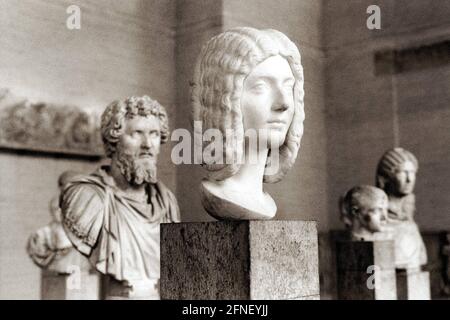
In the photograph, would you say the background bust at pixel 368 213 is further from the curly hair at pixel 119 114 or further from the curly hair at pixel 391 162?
the curly hair at pixel 119 114

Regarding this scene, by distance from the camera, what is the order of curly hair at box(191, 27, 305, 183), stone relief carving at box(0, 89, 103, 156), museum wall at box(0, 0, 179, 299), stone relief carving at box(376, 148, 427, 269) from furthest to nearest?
1. stone relief carving at box(376, 148, 427, 269)
2. museum wall at box(0, 0, 179, 299)
3. stone relief carving at box(0, 89, 103, 156)
4. curly hair at box(191, 27, 305, 183)

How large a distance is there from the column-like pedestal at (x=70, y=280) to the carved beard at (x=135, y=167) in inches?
42.3

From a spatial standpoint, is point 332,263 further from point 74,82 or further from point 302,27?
point 74,82

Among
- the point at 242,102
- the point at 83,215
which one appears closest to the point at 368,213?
the point at 83,215

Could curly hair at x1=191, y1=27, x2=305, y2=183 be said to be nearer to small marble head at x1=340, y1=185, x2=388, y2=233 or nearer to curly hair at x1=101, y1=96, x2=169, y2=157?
curly hair at x1=101, y1=96, x2=169, y2=157

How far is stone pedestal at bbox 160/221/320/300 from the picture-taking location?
9.47ft

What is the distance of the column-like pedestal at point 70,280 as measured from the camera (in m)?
5.33

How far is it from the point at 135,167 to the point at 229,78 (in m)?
1.93

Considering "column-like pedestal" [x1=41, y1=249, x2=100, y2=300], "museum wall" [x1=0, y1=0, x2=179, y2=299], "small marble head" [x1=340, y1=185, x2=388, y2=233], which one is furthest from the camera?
"museum wall" [x1=0, y1=0, x2=179, y2=299]

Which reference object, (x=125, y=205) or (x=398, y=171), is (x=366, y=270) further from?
(x=125, y=205)

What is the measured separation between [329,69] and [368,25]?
0.74 meters

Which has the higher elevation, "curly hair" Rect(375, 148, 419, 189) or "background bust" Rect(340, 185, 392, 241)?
→ "curly hair" Rect(375, 148, 419, 189)

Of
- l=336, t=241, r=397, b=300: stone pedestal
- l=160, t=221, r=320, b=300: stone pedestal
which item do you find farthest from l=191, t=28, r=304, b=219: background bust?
l=336, t=241, r=397, b=300: stone pedestal
